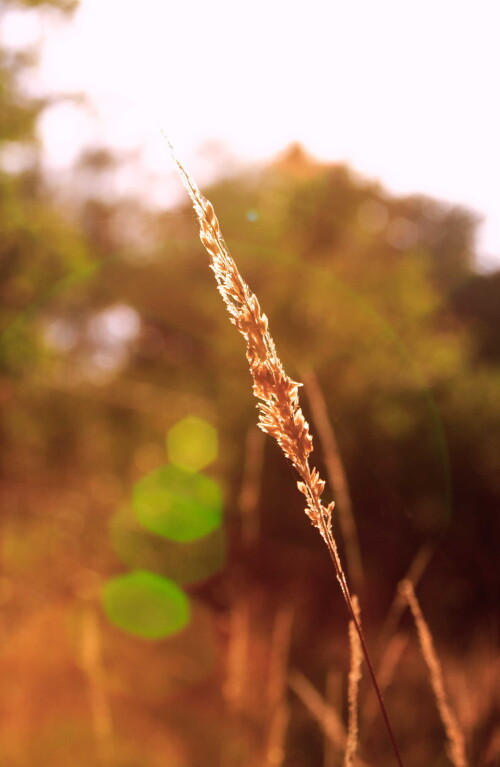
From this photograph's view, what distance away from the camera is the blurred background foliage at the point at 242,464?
323cm

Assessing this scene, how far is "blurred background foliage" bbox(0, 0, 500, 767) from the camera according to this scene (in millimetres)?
3227

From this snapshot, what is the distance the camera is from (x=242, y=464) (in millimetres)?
5066

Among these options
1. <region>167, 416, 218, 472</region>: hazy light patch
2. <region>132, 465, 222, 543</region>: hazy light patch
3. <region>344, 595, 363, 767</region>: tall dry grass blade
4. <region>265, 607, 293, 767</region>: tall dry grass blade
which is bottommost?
<region>132, 465, 222, 543</region>: hazy light patch

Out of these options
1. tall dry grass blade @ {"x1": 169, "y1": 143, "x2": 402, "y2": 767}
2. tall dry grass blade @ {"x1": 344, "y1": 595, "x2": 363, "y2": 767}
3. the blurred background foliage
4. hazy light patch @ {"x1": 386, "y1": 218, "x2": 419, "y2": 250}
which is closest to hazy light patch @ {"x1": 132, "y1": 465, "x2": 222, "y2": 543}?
the blurred background foliage

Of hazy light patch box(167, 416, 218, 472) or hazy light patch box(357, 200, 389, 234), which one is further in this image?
hazy light patch box(357, 200, 389, 234)

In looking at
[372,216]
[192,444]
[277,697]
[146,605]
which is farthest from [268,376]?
[372,216]

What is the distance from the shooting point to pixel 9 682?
3852mm

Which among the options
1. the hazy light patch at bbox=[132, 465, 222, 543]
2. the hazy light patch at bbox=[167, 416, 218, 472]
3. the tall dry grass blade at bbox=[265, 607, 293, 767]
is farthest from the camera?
the hazy light patch at bbox=[167, 416, 218, 472]

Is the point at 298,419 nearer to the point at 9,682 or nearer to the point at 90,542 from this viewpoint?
the point at 9,682

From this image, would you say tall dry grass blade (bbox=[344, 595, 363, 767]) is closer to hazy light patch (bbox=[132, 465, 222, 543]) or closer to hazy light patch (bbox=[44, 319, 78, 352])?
hazy light patch (bbox=[132, 465, 222, 543])

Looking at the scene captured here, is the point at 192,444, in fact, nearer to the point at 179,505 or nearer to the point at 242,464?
the point at 179,505

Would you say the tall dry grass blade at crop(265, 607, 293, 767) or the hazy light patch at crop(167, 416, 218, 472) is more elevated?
the tall dry grass blade at crop(265, 607, 293, 767)

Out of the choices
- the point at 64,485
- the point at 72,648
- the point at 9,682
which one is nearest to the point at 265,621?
the point at 72,648

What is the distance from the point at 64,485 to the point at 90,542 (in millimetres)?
1364
